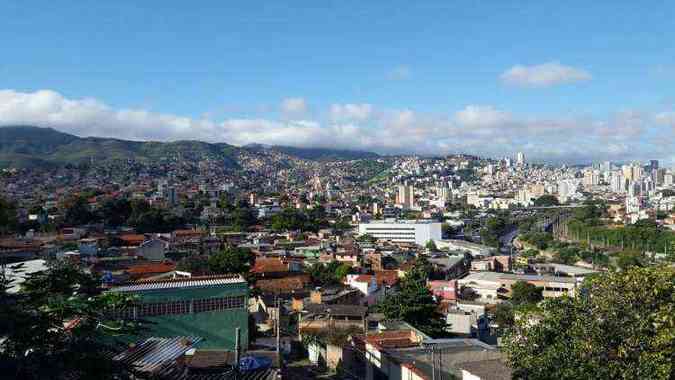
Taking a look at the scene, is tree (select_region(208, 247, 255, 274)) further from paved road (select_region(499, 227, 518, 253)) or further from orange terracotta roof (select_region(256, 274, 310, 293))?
paved road (select_region(499, 227, 518, 253))

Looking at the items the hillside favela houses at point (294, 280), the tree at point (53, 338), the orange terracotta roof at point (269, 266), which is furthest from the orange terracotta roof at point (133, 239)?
the tree at point (53, 338)

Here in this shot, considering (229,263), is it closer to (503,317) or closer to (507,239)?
(503,317)

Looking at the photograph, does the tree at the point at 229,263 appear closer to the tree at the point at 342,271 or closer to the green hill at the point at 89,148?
the tree at the point at 342,271

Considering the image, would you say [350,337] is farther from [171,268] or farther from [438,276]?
[438,276]

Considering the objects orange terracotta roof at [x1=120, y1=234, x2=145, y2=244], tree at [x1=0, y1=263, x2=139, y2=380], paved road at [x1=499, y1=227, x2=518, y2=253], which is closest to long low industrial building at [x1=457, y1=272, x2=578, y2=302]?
orange terracotta roof at [x1=120, y1=234, x2=145, y2=244]

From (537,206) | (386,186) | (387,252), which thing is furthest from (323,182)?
(387,252)

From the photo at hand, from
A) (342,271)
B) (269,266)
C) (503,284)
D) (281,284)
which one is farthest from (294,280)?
(503,284)
